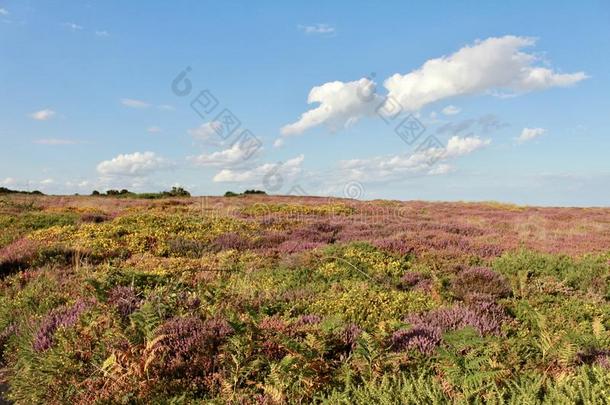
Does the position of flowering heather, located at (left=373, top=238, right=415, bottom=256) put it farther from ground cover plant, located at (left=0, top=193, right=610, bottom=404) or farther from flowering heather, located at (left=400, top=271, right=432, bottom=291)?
flowering heather, located at (left=400, top=271, right=432, bottom=291)

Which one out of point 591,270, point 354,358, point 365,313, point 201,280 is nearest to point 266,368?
point 354,358

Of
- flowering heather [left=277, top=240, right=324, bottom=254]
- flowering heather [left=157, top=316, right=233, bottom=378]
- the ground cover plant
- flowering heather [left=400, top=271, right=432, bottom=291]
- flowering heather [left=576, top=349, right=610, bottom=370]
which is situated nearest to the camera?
the ground cover plant

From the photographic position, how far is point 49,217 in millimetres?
17828

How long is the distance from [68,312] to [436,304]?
5.38 metres

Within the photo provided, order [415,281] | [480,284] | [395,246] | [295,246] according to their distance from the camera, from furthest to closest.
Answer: [295,246] → [395,246] → [415,281] → [480,284]

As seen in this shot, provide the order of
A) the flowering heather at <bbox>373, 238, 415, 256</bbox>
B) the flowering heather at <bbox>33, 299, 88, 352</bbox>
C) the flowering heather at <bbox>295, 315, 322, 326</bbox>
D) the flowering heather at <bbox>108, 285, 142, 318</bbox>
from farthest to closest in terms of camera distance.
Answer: the flowering heather at <bbox>373, 238, 415, 256</bbox>
the flowering heather at <bbox>108, 285, 142, 318</bbox>
the flowering heather at <bbox>295, 315, 322, 326</bbox>
the flowering heather at <bbox>33, 299, 88, 352</bbox>

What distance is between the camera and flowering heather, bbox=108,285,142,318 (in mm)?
6371

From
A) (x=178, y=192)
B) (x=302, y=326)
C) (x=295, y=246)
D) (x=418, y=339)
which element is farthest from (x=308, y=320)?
(x=178, y=192)

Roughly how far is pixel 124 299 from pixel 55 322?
102 centimetres

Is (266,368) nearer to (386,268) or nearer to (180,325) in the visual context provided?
(180,325)

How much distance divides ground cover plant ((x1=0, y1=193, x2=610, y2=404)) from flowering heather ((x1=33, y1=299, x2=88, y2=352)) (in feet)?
0.09

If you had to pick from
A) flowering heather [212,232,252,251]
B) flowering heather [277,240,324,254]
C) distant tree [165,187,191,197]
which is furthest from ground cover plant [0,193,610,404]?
distant tree [165,187,191,197]

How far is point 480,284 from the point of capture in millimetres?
8523

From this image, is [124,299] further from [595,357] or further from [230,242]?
[230,242]
